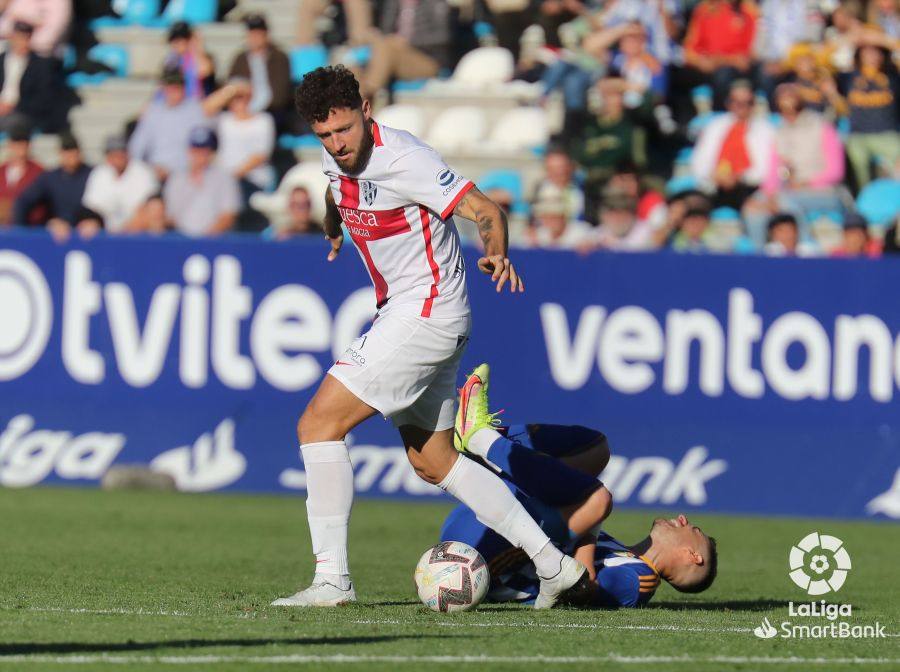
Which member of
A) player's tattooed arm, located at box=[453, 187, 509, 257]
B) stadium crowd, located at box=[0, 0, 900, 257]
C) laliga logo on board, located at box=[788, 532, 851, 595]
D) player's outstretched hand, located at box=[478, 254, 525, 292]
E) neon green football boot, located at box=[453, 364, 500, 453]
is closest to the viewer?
player's outstretched hand, located at box=[478, 254, 525, 292]

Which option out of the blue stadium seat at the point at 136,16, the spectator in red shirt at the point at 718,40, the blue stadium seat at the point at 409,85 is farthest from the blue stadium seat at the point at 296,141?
the spectator in red shirt at the point at 718,40

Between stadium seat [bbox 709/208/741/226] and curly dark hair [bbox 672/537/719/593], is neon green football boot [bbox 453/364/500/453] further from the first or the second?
stadium seat [bbox 709/208/741/226]

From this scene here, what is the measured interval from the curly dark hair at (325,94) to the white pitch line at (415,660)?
2.42 m

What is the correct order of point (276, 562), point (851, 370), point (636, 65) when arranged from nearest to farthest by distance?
point (276, 562)
point (851, 370)
point (636, 65)

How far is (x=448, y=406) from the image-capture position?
24.1ft

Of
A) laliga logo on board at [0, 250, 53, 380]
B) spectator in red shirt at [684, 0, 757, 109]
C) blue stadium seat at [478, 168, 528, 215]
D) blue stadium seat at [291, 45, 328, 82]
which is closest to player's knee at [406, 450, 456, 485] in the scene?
laliga logo on board at [0, 250, 53, 380]

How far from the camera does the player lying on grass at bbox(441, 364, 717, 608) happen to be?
24.9 feet

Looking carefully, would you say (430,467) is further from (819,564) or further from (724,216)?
(724,216)

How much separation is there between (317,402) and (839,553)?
4705 millimetres

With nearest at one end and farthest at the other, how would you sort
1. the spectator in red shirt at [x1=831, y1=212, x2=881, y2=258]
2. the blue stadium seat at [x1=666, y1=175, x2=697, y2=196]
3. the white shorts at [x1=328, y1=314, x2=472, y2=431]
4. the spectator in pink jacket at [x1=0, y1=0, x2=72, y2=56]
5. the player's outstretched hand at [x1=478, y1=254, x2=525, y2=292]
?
1. the player's outstretched hand at [x1=478, y1=254, x2=525, y2=292]
2. the white shorts at [x1=328, y1=314, x2=472, y2=431]
3. the spectator in red shirt at [x1=831, y1=212, x2=881, y2=258]
4. the blue stadium seat at [x1=666, y1=175, x2=697, y2=196]
5. the spectator in pink jacket at [x1=0, y1=0, x2=72, y2=56]

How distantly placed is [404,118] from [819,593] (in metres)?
9.67

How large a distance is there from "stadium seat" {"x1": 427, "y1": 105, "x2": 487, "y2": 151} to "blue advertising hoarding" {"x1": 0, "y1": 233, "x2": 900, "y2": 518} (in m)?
3.97

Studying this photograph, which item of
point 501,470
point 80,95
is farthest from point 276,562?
point 80,95

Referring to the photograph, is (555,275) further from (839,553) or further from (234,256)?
(839,553)
